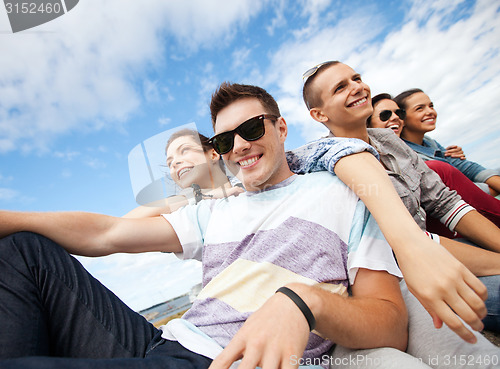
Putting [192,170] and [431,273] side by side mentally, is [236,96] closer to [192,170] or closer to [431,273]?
[192,170]

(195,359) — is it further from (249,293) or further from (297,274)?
(297,274)

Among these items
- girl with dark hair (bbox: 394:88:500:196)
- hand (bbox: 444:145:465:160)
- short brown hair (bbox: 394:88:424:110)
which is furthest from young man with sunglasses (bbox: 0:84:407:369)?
hand (bbox: 444:145:465:160)

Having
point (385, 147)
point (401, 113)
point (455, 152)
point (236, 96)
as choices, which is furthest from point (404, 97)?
point (236, 96)

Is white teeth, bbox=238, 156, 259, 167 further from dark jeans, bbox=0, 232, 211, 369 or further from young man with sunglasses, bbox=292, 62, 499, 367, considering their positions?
dark jeans, bbox=0, 232, 211, 369

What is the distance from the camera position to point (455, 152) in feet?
13.4

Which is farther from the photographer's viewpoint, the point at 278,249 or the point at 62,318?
the point at 278,249

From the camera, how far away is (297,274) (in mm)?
1414

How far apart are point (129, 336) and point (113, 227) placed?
0.63 m

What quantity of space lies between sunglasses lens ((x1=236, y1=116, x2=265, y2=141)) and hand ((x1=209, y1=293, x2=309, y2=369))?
1.24 metres

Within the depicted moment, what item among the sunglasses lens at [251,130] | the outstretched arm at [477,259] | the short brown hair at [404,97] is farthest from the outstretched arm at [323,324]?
the short brown hair at [404,97]

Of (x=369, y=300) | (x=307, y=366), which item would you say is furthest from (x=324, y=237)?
(x=307, y=366)

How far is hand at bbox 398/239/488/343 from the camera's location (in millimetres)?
881

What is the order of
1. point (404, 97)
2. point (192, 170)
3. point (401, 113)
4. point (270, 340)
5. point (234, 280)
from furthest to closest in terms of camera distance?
point (404, 97) → point (401, 113) → point (192, 170) → point (234, 280) → point (270, 340)

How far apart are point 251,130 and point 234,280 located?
1010mm
